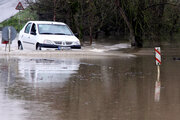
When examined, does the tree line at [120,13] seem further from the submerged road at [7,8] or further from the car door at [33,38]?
the submerged road at [7,8]

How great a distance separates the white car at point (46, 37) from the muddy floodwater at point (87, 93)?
18.9 ft

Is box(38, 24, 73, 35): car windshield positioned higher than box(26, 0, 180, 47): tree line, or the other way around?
box(26, 0, 180, 47): tree line

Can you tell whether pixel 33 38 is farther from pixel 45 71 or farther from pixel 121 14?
pixel 121 14

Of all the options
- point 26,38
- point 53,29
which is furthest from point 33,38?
point 53,29

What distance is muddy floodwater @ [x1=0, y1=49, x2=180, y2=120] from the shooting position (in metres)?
8.07

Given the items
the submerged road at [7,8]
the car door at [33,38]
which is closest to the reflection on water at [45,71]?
the car door at [33,38]

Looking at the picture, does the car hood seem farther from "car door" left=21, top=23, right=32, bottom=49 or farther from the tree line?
the tree line

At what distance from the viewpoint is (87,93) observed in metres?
10.5

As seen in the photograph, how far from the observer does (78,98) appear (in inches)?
384

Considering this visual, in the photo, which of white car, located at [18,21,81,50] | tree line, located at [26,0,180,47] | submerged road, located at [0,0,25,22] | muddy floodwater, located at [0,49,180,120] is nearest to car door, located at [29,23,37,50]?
white car, located at [18,21,81,50]

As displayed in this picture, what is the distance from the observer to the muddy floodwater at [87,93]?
318 inches

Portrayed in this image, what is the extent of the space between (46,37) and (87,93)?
39.3 feet

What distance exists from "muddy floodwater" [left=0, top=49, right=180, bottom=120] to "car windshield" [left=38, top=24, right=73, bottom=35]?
6.82m

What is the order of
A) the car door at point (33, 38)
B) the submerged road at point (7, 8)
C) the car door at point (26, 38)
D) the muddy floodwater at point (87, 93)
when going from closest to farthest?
the muddy floodwater at point (87, 93) → the car door at point (33, 38) → the car door at point (26, 38) → the submerged road at point (7, 8)
